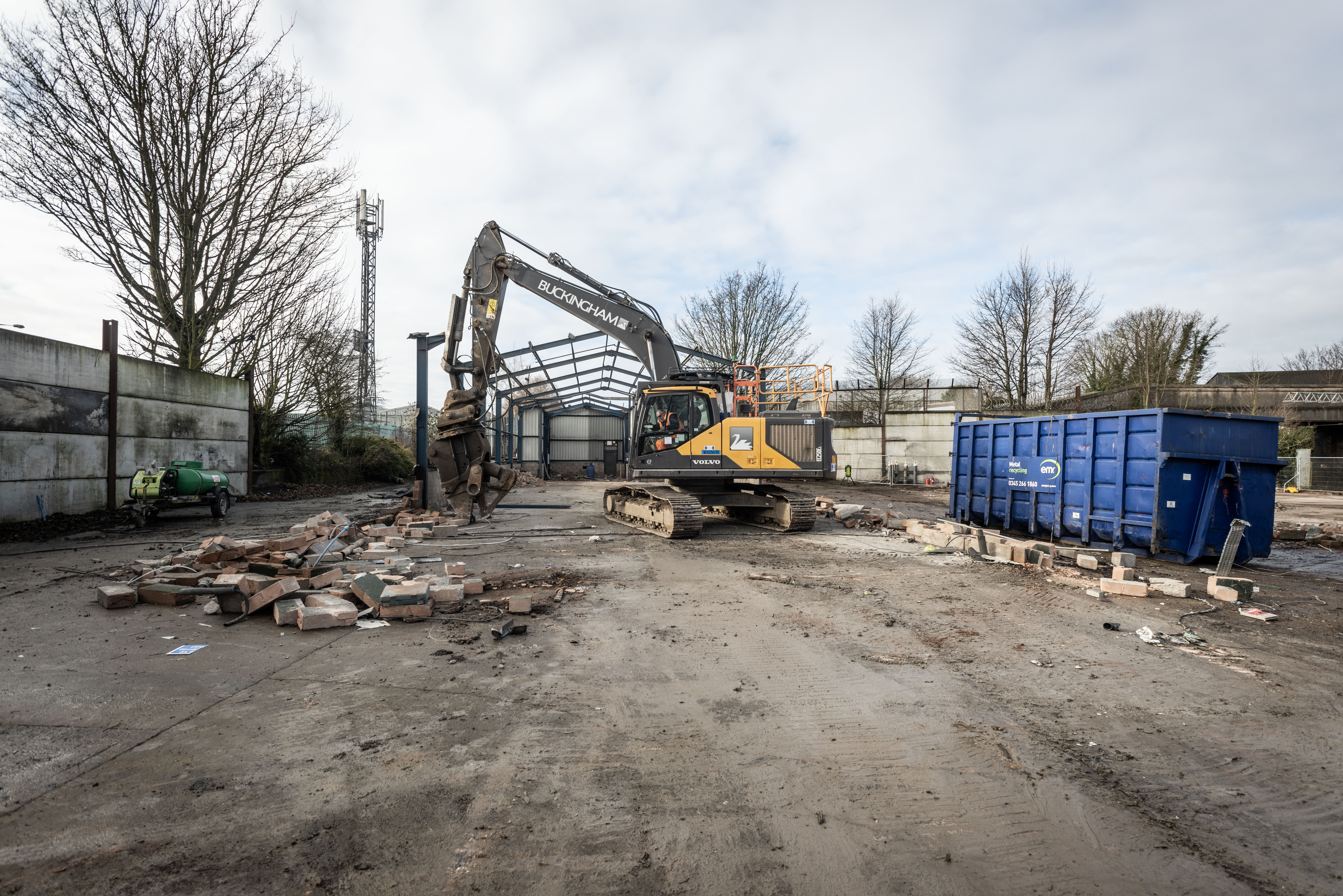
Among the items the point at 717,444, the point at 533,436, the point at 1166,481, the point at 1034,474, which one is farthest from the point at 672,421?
the point at 533,436

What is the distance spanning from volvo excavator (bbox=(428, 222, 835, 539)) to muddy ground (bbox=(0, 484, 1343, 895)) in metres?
5.47

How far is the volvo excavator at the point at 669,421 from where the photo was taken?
1088cm

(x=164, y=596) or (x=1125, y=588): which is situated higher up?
(x=1125, y=588)

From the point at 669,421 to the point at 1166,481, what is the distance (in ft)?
24.1

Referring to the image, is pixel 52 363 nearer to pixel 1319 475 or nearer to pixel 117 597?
pixel 117 597

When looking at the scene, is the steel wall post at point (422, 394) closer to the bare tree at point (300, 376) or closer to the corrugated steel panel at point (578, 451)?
the bare tree at point (300, 376)

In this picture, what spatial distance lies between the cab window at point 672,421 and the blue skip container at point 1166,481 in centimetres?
581

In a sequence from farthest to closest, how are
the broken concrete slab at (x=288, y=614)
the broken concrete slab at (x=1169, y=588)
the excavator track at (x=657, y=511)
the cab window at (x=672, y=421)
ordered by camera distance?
the cab window at (x=672, y=421) → the excavator track at (x=657, y=511) → the broken concrete slab at (x=1169, y=588) → the broken concrete slab at (x=288, y=614)

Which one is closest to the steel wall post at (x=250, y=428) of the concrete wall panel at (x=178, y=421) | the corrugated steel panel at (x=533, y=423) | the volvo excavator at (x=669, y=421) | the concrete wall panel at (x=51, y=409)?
the concrete wall panel at (x=178, y=421)

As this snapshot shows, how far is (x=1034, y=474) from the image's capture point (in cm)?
1091

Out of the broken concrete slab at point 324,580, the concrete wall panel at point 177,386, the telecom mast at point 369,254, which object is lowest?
the broken concrete slab at point 324,580

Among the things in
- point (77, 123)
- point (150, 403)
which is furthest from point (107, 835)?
point (77, 123)

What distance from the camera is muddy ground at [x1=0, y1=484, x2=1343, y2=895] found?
235 centimetres

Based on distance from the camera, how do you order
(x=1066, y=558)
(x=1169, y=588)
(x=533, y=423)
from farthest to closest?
(x=533, y=423) < (x=1066, y=558) < (x=1169, y=588)
